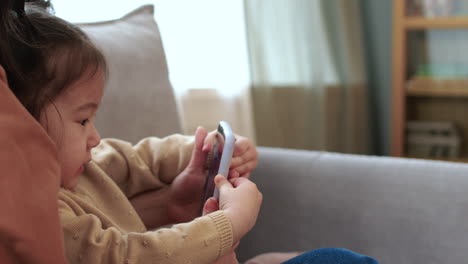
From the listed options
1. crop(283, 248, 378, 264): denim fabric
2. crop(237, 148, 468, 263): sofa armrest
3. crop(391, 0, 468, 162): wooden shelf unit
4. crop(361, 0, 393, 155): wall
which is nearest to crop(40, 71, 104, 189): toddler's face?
crop(283, 248, 378, 264): denim fabric

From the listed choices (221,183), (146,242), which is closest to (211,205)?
(221,183)

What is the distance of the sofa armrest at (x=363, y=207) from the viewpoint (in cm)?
95

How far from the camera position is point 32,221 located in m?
0.43

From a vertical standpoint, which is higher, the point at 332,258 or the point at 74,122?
the point at 74,122

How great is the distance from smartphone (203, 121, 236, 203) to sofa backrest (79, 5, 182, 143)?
22cm

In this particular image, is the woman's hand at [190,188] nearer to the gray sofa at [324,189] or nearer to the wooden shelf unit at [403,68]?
the gray sofa at [324,189]

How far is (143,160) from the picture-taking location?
3.21ft

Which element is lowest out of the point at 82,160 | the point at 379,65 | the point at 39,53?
the point at 379,65

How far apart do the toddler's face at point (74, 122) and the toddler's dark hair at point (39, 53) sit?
11mm

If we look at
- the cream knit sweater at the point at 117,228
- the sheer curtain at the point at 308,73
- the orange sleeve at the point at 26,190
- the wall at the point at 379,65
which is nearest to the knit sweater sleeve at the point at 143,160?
the cream knit sweater at the point at 117,228

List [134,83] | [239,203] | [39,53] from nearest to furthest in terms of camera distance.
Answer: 1. [39,53]
2. [239,203]
3. [134,83]

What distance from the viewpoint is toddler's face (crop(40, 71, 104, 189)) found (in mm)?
624

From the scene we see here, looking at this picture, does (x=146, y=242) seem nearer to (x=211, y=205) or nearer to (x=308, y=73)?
(x=211, y=205)

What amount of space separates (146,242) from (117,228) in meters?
0.13
